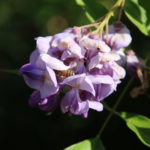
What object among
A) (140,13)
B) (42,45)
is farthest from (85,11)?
(42,45)

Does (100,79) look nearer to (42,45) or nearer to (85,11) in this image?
A: (42,45)

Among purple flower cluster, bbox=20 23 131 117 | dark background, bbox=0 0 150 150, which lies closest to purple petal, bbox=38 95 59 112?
purple flower cluster, bbox=20 23 131 117

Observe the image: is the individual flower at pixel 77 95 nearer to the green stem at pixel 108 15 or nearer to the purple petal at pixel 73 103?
the purple petal at pixel 73 103

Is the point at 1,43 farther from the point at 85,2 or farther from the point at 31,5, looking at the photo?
the point at 85,2

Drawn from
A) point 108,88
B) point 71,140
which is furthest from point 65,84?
point 71,140

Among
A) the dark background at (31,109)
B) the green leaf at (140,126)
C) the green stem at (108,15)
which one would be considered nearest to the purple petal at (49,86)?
the green stem at (108,15)
